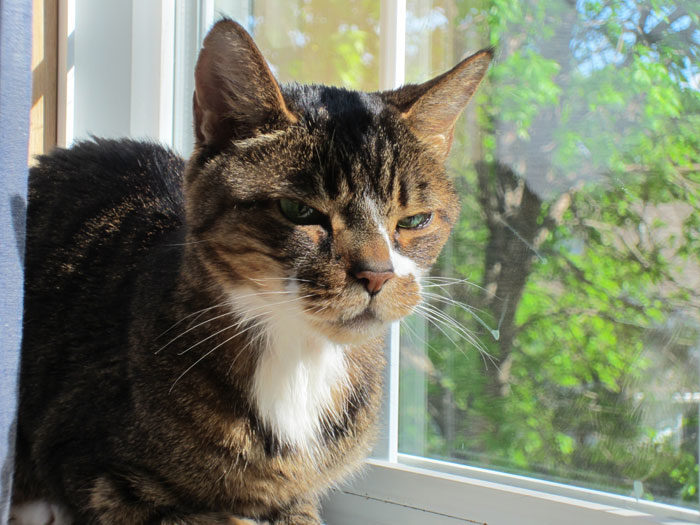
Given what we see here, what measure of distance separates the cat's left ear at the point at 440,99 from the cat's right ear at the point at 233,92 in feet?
0.77

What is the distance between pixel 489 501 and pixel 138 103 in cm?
150

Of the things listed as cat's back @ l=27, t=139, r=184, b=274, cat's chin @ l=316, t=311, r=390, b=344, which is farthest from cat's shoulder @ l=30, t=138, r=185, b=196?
cat's chin @ l=316, t=311, r=390, b=344

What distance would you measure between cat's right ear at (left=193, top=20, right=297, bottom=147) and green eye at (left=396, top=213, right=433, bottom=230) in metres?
0.27

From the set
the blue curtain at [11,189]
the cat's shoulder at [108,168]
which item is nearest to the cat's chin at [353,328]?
the blue curtain at [11,189]

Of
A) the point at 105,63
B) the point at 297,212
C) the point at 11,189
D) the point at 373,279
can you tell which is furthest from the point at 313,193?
the point at 105,63

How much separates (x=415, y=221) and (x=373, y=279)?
0.69 ft

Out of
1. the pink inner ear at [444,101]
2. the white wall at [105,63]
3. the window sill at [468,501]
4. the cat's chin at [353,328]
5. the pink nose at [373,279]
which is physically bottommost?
the window sill at [468,501]

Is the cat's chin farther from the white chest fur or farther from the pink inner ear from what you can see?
the pink inner ear

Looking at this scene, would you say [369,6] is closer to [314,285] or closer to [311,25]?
[311,25]

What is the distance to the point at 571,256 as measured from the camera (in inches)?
47.8

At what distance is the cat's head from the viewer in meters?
1.01

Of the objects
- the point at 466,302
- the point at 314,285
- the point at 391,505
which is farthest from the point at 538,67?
the point at 391,505

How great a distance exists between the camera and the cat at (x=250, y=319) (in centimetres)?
104

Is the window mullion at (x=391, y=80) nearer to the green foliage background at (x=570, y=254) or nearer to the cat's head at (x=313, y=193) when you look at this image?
the green foliage background at (x=570, y=254)
